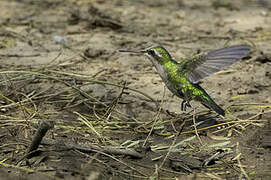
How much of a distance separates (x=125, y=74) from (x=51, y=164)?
223 centimetres

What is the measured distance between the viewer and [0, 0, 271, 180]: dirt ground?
3.11m

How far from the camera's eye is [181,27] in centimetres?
695

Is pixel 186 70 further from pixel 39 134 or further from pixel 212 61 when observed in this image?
pixel 39 134

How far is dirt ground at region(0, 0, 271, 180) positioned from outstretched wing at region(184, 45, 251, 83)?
17.0 inches

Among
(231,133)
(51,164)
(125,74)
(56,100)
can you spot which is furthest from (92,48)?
(51,164)

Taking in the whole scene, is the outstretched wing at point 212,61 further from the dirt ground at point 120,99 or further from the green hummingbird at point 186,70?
the dirt ground at point 120,99

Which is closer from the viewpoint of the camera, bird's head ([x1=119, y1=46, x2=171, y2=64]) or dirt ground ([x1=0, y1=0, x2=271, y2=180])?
dirt ground ([x1=0, y1=0, x2=271, y2=180])

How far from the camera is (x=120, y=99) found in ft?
14.2

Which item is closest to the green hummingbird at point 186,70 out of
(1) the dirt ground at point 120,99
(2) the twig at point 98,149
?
(1) the dirt ground at point 120,99

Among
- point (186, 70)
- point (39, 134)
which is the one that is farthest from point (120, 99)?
point (39, 134)

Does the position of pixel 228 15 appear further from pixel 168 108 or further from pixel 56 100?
pixel 56 100

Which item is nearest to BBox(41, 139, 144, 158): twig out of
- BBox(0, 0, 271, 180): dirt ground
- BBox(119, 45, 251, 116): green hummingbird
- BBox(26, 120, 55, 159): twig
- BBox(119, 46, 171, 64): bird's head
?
BBox(0, 0, 271, 180): dirt ground

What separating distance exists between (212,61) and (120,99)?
1242mm

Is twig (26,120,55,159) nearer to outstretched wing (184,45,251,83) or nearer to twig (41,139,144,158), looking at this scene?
twig (41,139,144,158)
